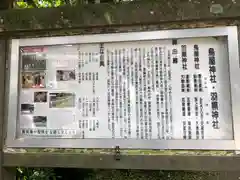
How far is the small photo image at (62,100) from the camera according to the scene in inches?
105

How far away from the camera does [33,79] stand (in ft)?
9.21

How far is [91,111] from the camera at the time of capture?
2621mm

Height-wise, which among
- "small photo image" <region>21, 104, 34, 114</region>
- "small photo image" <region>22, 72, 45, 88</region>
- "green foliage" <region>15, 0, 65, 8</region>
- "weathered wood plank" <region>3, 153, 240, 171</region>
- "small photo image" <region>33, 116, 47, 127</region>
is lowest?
"weathered wood plank" <region>3, 153, 240, 171</region>

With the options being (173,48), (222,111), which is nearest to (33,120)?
A: (173,48)

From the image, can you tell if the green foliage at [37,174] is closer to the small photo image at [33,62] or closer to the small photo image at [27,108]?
the small photo image at [27,108]

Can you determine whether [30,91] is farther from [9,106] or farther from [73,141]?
[73,141]

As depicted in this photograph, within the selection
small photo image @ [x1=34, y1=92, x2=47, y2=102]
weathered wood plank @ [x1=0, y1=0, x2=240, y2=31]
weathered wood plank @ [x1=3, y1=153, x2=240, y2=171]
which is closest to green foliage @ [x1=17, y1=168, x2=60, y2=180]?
weathered wood plank @ [x1=3, y1=153, x2=240, y2=171]

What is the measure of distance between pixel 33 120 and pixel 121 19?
1290 mm

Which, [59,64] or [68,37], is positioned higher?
[68,37]

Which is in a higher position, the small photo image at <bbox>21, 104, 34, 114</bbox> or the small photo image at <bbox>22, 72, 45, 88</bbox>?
the small photo image at <bbox>22, 72, 45, 88</bbox>

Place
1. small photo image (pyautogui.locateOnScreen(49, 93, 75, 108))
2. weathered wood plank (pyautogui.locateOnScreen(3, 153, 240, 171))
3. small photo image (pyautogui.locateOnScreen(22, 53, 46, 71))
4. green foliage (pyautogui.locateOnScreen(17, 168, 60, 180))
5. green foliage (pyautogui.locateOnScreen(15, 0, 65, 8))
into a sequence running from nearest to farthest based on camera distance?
weathered wood plank (pyautogui.locateOnScreen(3, 153, 240, 171)) < small photo image (pyautogui.locateOnScreen(49, 93, 75, 108)) < small photo image (pyautogui.locateOnScreen(22, 53, 46, 71)) < green foliage (pyautogui.locateOnScreen(17, 168, 60, 180)) < green foliage (pyautogui.locateOnScreen(15, 0, 65, 8))

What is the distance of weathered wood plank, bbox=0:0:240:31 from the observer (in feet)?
8.22

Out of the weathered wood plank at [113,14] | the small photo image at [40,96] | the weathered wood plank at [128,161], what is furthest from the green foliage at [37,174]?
the weathered wood plank at [113,14]

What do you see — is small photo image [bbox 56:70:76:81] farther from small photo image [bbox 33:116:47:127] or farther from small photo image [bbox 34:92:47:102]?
small photo image [bbox 33:116:47:127]
